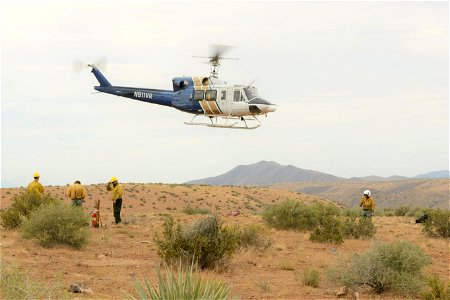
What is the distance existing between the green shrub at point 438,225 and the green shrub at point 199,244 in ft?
39.4

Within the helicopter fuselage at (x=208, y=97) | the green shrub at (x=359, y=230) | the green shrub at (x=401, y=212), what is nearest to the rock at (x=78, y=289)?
the green shrub at (x=359, y=230)

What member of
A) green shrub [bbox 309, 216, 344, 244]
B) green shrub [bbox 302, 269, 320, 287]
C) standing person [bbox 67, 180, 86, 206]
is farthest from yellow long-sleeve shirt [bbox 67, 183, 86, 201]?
green shrub [bbox 302, 269, 320, 287]

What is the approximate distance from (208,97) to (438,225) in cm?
1158

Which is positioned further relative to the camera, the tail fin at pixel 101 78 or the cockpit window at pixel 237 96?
the tail fin at pixel 101 78

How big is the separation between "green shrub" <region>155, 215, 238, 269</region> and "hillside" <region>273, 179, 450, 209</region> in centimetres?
7905

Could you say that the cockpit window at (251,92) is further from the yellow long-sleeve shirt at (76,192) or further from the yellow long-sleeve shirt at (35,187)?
the yellow long-sleeve shirt at (35,187)

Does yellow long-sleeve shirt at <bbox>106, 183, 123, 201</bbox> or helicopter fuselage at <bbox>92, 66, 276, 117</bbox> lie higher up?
helicopter fuselage at <bbox>92, 66, 276, 117</bbox>

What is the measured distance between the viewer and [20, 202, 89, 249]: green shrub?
58.4 ft

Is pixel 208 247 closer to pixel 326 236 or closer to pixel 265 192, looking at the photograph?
pixel 326 236

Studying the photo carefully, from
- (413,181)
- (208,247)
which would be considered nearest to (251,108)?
(208,247)

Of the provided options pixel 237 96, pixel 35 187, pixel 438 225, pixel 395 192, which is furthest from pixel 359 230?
pixel 395 192

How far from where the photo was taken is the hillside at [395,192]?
96.4 metres

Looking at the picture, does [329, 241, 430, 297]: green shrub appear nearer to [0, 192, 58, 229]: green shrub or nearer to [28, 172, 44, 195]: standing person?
[0, 192, 58, 229]: green shrub

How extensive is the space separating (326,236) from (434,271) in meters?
4.85
